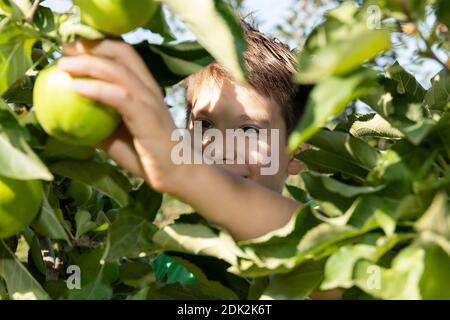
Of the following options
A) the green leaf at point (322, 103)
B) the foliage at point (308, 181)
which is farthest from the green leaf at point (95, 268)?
the green leaf at point (322, 103)

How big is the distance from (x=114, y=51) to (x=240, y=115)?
2.49 feet

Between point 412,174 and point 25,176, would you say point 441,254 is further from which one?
point 25,176

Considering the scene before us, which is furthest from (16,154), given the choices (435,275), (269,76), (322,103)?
(269,76)

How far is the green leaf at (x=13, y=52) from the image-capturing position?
0.69 m

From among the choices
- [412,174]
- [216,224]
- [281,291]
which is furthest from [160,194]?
[412,174]

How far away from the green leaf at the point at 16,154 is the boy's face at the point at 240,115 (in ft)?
2.33

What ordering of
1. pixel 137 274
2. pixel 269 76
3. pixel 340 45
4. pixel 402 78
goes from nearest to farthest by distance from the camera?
pixel 340 45 < pixel 137 274 < pixel 402 78 < pixel 269 76

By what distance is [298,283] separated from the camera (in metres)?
0.73

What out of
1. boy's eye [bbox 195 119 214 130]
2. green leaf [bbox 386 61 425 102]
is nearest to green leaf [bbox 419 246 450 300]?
green leaf [bbox 386 61 425 102]

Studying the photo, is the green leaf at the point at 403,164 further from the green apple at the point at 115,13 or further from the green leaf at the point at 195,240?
the green apple at the point at 115,13

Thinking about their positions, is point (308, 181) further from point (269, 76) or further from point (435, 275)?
point (269, 76)

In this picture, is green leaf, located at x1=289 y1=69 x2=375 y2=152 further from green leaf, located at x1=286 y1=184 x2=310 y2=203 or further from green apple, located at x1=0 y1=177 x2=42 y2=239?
green leaf, located at x1=286 y1=184 x2=310 y2=203
